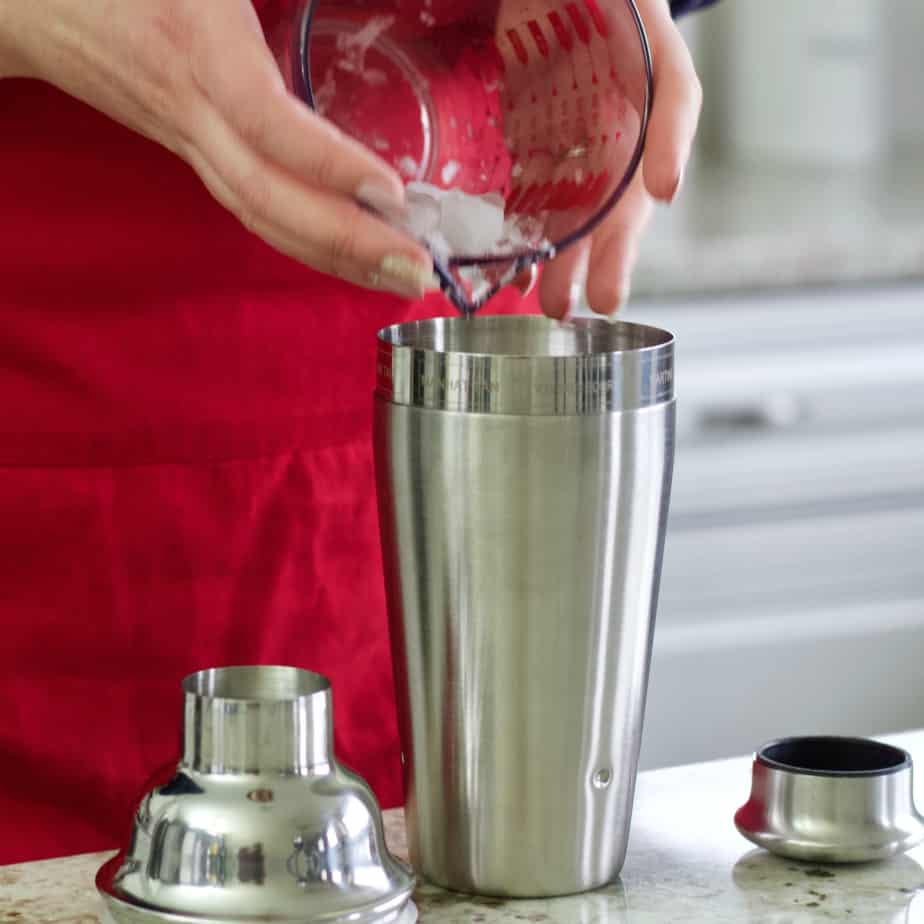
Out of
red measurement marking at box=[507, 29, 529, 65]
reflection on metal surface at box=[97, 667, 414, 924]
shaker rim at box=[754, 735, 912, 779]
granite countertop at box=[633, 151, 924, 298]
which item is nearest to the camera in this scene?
reflection on metal surface at box=[97, 667, 414, 924]

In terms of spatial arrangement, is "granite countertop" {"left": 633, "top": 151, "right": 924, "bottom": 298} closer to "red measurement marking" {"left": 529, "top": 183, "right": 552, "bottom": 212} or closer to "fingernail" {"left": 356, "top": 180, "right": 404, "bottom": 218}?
"red measurement marking" {"left": 529, "top": 183, "right": 552, "bottom": 212}

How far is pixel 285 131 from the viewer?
0.56 metres

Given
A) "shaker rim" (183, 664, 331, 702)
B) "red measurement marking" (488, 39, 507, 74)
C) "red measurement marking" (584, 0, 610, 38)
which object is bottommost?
"shaker rim" (183, 664, 331, 702)

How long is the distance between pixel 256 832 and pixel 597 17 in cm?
35

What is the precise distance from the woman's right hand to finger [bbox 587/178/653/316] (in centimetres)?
18

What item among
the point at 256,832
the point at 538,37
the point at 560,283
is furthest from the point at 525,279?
the point at 256,832

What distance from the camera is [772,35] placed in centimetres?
250

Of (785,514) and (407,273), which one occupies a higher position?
(407,273)

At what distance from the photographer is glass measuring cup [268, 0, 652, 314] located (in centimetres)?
67

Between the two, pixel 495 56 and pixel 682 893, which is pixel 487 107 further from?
pixel 682 893

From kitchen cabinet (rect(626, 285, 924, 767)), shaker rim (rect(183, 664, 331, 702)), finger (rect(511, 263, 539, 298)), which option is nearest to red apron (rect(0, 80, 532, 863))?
finger (rect(511, 263, 539, 298))

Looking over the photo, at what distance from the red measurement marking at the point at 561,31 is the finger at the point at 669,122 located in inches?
1.6

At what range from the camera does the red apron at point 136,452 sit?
776 mm

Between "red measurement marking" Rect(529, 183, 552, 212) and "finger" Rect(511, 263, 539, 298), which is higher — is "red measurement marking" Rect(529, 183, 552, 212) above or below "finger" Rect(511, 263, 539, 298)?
above
